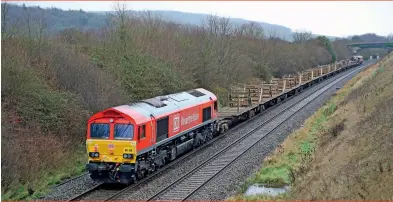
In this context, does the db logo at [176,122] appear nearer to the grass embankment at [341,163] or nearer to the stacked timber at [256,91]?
the grass embankment at [341,163]

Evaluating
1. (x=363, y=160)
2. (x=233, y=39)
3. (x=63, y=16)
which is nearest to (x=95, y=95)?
(x=363, y=160)

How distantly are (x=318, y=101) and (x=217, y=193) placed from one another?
96.0 feet

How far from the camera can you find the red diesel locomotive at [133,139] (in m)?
17.3

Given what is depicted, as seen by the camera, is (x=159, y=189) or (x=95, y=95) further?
(x=95, y=95)

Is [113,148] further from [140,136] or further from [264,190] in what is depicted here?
[264,190]

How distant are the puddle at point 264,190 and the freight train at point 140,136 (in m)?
4.42

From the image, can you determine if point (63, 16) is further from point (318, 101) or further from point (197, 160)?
point (197, 160)

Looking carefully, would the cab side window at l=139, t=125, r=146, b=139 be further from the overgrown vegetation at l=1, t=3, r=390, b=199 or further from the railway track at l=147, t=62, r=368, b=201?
the overgrown vegetation at l=1, t=3, r=390, b=199

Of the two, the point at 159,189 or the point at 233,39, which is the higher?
the point at 233,39

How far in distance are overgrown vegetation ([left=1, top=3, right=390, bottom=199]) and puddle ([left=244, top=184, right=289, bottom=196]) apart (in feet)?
24.6

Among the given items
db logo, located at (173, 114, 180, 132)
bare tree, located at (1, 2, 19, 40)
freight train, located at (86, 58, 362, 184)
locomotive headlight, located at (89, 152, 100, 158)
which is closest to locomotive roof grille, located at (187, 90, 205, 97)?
freight train, located at (86, 58, 362, 184)

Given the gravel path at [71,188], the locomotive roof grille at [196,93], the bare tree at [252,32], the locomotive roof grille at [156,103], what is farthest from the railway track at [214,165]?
the bare tree at [252,32]

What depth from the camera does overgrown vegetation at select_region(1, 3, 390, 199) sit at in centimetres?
1820

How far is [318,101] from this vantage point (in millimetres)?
43500
